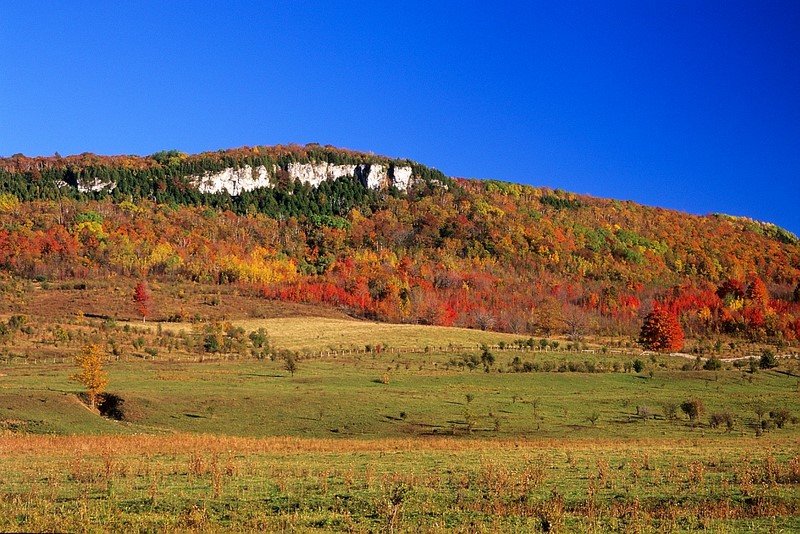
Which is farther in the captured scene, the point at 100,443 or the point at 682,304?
the point at 682,304

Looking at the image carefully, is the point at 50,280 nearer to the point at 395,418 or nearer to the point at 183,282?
the point at 183,282

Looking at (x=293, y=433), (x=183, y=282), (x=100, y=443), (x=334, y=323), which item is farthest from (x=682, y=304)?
(x=100, y=443)

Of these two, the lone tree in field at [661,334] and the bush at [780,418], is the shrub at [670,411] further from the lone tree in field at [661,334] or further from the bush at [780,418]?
the lone tree in field at [661,334]

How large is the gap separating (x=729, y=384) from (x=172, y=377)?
156ft

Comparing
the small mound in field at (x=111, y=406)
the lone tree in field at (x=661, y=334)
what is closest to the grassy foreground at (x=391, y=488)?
the small mound in field at (x=111, y=406)

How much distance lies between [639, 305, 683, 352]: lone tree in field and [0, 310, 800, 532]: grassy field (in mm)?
16689

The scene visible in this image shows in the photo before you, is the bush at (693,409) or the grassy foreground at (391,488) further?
the bush at (693,409)

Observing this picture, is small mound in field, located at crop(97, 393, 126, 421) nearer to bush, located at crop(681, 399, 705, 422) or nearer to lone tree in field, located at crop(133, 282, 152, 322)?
bush, located at crop(681, 399, 705, 422)

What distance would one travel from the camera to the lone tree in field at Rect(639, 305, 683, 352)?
11131 cm

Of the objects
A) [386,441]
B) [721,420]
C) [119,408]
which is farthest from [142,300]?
[721,420]

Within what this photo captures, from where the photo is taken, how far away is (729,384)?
70188 millimetres

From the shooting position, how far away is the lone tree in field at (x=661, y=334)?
111 meters

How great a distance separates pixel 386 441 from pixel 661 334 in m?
80.4

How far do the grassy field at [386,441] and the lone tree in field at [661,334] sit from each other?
16.7 metres
